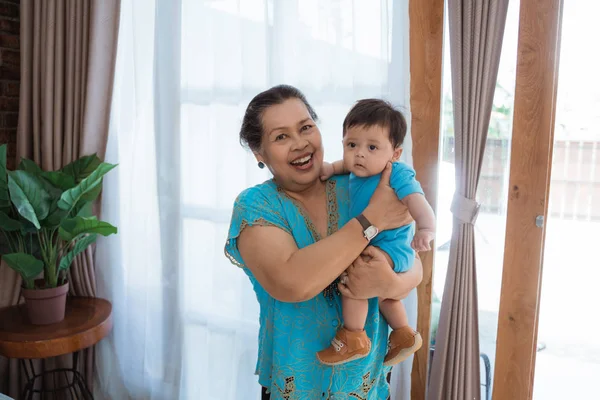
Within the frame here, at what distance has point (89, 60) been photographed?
255 centimetres

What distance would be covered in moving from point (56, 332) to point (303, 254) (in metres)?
1.58

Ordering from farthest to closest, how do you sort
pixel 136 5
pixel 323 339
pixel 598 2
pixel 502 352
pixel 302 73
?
pixel 136 5 → pixel 302 73 → pixel 502 352 → pixel 598 2 → pixel 323 339

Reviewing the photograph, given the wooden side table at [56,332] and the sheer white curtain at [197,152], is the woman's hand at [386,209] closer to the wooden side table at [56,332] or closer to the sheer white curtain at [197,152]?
the sheer white curtain at [197,152]

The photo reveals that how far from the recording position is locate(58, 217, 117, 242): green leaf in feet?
7.30

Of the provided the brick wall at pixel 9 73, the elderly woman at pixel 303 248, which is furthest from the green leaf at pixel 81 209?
the elderly woman at pixel 303 248

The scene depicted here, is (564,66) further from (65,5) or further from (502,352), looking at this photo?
(65,5)

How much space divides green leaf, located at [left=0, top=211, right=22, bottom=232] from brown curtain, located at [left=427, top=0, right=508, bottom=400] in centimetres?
189

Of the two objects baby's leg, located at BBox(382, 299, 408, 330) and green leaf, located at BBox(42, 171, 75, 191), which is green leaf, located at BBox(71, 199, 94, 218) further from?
baby's leg, located at BBox(382, 299, 408, 330)

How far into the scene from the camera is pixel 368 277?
127cm

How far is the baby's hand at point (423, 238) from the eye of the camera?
1.29 m

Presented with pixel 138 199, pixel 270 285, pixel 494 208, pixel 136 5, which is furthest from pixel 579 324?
pixel 136 5

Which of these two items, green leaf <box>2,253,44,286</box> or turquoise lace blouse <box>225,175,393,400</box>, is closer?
turquoise lace blouse <box>225,175,393,400</box>

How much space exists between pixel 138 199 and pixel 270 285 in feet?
5.24

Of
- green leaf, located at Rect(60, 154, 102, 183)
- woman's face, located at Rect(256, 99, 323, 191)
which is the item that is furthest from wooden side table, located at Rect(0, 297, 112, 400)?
woman's face, located at Rect(256, 99, 323, 191)
